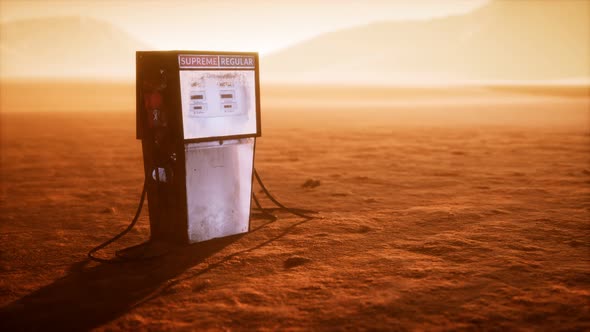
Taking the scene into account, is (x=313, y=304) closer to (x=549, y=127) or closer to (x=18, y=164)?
(x=18, y=164)

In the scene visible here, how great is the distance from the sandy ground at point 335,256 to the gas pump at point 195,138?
13.5 inches

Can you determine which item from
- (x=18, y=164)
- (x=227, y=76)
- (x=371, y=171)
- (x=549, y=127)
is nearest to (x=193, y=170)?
(x=227, y=76)

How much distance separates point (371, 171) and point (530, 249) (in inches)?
199

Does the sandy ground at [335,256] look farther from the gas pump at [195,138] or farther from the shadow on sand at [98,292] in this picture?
the gas pump at [195,138]

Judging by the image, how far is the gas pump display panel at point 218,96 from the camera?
5219mm

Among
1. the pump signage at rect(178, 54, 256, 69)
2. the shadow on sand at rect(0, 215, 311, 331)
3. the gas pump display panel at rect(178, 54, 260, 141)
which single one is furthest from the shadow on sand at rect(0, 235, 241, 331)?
the pump signage at rect(178, 54, 256, 69)

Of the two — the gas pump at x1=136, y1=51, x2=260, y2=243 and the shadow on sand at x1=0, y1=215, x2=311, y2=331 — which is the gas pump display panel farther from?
the shadow on sand at x1=0, y1=215, x2=311, y2=331

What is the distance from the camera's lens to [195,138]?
527 centimetres

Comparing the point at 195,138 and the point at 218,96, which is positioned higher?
the point at 218,96

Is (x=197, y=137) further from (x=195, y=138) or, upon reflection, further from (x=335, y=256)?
(x=335, y=256)

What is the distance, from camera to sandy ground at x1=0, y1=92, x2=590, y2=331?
3941 millimetres

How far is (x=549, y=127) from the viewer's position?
62.8 feet

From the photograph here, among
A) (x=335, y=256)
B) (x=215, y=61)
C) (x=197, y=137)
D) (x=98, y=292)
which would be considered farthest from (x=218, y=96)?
(x=98, y=292)

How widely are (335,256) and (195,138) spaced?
1854mm
